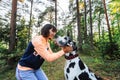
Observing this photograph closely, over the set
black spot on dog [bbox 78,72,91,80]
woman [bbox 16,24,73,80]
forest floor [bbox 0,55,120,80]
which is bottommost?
forest floor [bbox 0,55,120,80]

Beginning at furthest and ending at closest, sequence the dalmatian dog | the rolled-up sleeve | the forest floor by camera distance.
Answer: the forest floor, the dalmatian dog, the rolled-up sleeve

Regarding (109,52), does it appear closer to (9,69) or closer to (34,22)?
(9,69)

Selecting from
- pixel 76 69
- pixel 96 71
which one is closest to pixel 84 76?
pixel 76 69

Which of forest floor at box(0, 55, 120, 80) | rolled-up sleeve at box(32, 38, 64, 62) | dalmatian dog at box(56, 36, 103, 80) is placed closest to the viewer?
rolled-up sleeve at box(32, 38, 64, 62)

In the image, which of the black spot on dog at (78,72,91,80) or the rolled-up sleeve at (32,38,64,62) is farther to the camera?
the black spot on dog at (78,72,91,80)

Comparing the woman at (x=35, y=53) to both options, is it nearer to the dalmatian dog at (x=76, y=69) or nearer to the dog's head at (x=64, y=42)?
the dog's head at (x=64, y=42)

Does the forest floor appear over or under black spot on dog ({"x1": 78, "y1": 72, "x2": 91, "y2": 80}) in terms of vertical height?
under

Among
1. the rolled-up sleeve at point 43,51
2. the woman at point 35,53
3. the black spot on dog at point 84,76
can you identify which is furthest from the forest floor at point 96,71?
the rolled-up sleeve at point 43,51

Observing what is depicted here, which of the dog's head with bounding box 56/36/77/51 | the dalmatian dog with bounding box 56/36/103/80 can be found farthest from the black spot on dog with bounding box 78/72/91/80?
the dog's head with bounding box 56/36/77/51

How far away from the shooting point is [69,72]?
5.20m

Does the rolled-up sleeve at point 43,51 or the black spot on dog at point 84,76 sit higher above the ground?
the rolled-up sleeve at point 43,51

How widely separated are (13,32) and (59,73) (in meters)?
4.33

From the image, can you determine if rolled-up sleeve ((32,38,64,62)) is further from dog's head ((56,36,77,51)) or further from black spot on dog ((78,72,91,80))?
black spot on dog ((78,72,91,80))

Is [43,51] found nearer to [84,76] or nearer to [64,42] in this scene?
[64,42]
